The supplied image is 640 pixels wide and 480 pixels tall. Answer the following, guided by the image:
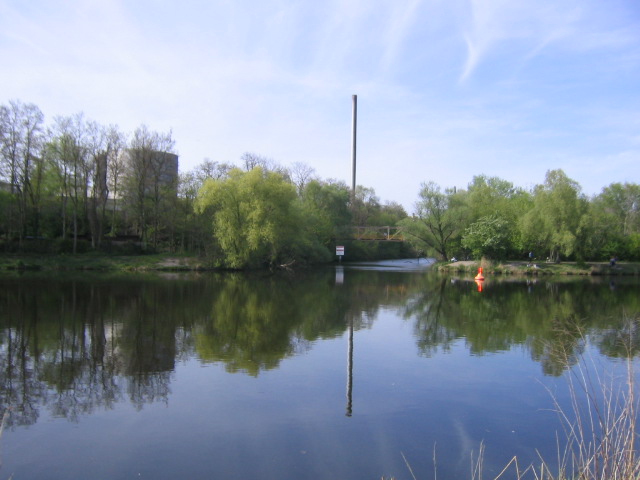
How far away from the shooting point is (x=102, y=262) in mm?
41719

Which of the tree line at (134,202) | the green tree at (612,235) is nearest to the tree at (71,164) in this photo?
the tree line at (134,202)

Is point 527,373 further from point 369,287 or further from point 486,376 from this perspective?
point 369,287

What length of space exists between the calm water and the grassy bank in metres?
20.2

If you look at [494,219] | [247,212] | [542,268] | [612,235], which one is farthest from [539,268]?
[247,212]

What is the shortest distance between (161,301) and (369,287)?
14.0 metres

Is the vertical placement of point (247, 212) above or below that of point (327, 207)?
below

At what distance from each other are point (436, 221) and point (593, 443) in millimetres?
47682

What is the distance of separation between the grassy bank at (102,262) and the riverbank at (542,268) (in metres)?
24.8

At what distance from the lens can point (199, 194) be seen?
44.5m

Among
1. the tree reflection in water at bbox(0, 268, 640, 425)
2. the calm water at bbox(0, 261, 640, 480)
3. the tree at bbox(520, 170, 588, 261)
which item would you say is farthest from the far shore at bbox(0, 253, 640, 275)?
the calm water at bbox(0, 261, 640, 480)

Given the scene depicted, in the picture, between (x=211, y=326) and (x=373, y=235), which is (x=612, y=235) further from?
(x=211, y=326)

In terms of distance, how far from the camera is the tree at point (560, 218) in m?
46.8

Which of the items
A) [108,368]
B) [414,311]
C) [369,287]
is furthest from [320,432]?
[369,287]

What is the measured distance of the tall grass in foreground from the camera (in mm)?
4242
